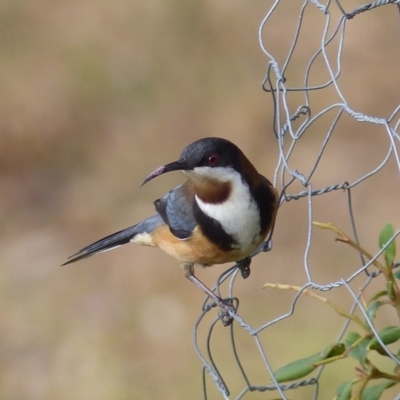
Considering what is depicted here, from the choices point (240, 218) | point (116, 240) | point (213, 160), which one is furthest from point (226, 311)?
point (116, 240)

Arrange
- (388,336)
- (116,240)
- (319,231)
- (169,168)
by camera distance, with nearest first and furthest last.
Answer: (388,336)
(169,168)
(116,240)
(319,231)

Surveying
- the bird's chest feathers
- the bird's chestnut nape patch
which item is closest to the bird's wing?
the bird's chest feathers

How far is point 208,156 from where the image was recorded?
1.69 metres

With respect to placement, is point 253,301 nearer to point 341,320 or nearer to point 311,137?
point 341,320

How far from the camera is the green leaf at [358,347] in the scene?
3.47 ft

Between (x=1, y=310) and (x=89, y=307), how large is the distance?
0.42 m

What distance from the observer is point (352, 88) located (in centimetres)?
445

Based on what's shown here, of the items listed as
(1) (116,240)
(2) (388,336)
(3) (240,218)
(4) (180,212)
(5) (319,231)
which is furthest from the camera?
(5) (319,231)

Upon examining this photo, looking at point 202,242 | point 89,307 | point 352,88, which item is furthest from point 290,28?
point 202,242

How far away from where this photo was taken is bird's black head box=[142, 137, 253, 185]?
1.67 metres

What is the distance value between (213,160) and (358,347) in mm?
717

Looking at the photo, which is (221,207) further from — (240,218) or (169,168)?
(169,168)

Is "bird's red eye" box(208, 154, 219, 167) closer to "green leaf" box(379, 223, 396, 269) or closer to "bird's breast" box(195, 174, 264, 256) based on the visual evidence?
"bird's breast" box(195, 174, 264, 256)

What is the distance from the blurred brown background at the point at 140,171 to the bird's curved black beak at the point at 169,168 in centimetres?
150
